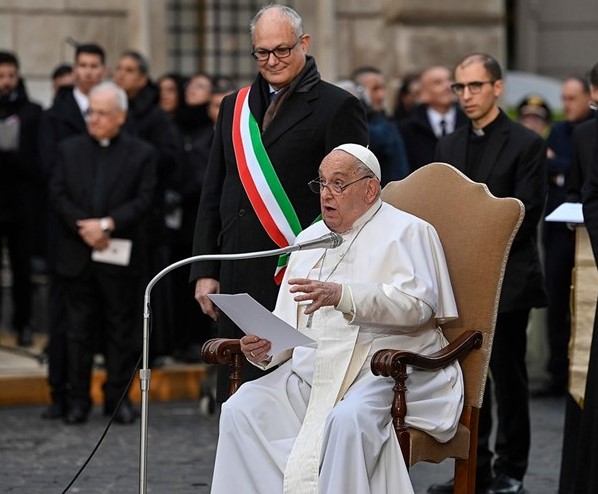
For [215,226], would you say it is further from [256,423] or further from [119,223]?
[119,223]

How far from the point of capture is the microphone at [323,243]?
6.35 meters

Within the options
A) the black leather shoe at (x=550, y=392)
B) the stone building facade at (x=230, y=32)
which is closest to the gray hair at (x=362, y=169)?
the black leather shoe at (x=550, y=392)

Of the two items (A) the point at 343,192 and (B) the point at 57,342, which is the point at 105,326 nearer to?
(B) the point at 57,342

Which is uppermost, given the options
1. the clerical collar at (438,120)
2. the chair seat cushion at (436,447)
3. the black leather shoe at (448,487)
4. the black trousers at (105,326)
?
the clerical collar at (438,120)

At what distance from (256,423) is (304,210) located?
3.89 feet

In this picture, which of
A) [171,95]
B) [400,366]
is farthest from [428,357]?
[171,95]

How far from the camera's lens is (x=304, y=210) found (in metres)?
7.49

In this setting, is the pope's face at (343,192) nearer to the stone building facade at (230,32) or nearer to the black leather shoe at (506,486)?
the black leather shoe at (506,486)

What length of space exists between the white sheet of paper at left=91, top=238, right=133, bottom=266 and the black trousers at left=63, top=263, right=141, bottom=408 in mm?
69

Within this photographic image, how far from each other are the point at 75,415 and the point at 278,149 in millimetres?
3717

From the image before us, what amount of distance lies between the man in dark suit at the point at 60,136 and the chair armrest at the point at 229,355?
4.05 metres

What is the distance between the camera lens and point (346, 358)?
6.75 meters

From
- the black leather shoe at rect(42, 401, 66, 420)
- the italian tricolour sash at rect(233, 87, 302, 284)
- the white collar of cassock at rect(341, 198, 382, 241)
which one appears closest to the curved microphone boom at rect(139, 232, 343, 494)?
the white collar of cassock at rect(341, 198, 382, 241)

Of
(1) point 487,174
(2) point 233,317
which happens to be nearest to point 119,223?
(1) point 487,174
